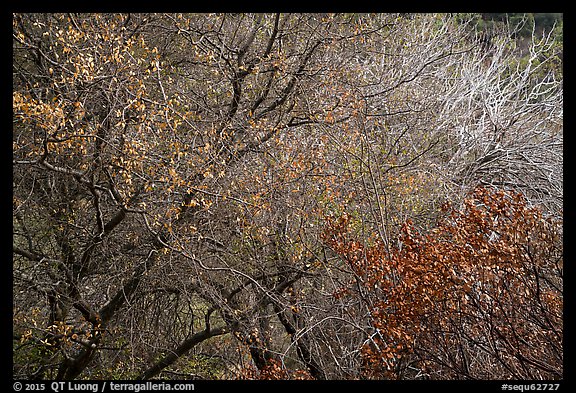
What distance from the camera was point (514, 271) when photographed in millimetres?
3773

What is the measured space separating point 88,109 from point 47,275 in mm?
1776

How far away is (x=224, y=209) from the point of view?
18.5 ft

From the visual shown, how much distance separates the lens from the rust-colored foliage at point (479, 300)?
371 centimetres

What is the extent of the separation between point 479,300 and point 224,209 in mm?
2575

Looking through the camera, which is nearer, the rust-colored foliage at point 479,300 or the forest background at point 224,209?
Result: the rust-colored foliage at point 479,300

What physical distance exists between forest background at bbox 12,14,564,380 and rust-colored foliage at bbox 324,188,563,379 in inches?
1.1

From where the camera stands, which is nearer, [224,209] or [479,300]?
[479,300]

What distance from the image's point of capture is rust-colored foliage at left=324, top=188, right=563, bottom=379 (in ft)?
12.2

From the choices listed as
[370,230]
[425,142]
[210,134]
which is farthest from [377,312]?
[425,142]

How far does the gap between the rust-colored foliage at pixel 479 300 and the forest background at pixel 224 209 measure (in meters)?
0.03

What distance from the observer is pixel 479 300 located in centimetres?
394

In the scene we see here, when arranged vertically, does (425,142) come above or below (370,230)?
above

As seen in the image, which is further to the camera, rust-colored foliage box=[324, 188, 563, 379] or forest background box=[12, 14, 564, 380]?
forest background box=[12, 14, 564, 380]
